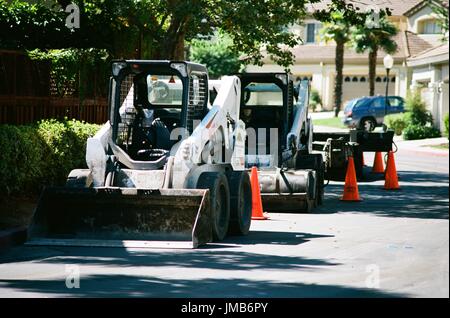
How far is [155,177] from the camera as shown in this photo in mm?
14367

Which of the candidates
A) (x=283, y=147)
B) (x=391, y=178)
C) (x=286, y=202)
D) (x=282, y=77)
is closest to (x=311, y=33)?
(x=391, y=178)

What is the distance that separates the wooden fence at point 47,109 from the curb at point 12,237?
216 inches

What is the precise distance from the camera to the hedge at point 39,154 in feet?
51.3

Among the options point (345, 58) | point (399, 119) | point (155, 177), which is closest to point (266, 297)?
point (155, 177)

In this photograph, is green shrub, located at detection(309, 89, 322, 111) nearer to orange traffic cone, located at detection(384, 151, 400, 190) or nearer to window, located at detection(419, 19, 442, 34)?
window, located at detection(419, 19, 442, 34)

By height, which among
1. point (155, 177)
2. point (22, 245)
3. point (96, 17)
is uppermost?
point (96, 17)

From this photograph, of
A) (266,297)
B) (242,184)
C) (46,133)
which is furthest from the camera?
(46,133)

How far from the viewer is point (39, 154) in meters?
16.6

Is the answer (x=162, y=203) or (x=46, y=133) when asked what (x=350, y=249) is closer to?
(x=162, y=203)

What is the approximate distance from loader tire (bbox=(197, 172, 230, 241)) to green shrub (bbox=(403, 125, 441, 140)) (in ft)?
125

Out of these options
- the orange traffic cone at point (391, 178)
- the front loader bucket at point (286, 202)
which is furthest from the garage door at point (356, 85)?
the front loader bucket at point (286, 202)

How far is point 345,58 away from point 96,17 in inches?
2426

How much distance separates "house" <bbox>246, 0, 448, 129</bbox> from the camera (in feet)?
254

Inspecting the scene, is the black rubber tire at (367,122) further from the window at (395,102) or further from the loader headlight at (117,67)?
the loader headlight at (117,67)
